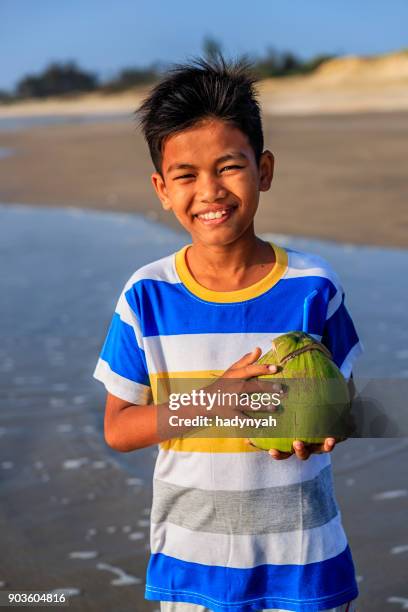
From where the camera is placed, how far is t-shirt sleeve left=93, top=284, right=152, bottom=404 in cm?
236

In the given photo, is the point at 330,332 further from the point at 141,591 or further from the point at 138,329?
the point at 141,591

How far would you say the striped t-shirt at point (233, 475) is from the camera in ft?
7.48

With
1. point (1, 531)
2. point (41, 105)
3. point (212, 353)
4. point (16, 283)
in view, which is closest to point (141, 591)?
point (1, 531)

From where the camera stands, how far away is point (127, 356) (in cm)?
236

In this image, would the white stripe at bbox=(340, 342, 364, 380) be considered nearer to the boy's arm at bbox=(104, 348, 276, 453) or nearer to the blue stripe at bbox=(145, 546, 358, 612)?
the boy's arm at bbox=(104, 348, 276, 453)

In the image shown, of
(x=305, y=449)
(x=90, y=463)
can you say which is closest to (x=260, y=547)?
(x=305, y=449)

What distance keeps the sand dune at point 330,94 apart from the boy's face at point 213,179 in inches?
1031

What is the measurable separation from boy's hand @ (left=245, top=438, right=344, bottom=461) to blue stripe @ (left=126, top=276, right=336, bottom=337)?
301 mm

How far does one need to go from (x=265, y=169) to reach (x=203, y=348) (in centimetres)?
49

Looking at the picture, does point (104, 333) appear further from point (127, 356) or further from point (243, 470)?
point (243, 470)

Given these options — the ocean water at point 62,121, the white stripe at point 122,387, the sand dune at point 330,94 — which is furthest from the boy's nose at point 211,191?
the ocean water at point 62,121

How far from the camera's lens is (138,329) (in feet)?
7.73

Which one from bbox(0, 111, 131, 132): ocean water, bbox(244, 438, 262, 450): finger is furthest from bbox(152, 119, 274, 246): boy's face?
bbox(0, 111, 131, 132): ocean water

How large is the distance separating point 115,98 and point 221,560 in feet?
207
